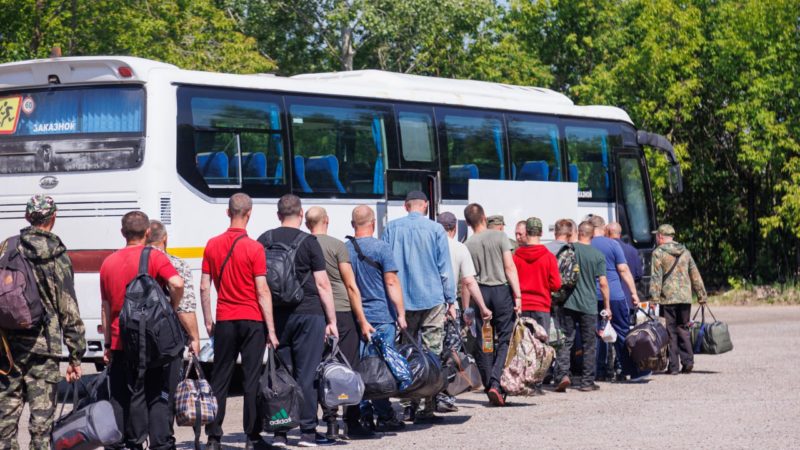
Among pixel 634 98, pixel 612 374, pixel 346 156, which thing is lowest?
pixel 612 374

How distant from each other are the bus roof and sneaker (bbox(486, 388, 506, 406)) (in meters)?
4.74

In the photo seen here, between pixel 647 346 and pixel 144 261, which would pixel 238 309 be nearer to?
pixel 144 261

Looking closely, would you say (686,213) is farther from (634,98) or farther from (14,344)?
(14,344)

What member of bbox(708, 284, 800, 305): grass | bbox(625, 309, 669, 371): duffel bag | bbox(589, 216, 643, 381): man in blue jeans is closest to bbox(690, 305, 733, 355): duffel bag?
bbox(589, 216, 643, 381): man in blue jeans

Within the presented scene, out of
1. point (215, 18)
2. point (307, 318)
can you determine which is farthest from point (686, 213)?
point (307, 318)

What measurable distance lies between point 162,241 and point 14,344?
2143mm

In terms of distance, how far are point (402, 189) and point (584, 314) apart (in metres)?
3.55

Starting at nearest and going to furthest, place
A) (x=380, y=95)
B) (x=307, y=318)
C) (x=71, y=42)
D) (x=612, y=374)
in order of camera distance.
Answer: (x=307, y=318), (x=612, y=374), (x=380, y=95), (x=71, y=42)

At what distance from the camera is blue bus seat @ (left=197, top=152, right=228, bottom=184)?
47.4ft

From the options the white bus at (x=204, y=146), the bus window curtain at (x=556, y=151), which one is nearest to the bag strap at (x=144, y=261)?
the white bus at (x=204, y=146)

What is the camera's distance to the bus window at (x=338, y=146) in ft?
51.8

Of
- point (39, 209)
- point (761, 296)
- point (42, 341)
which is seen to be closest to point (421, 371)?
point (42, 341)

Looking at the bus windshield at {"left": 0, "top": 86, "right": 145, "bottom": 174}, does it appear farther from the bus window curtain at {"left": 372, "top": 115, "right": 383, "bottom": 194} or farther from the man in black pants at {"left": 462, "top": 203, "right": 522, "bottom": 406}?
the man in black pants at {"left": 462, "top": 203, "right": 522, "bottom": 406}

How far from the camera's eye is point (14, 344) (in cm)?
838
